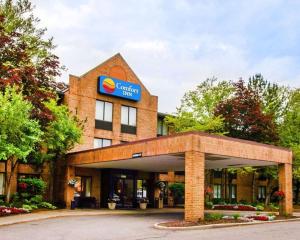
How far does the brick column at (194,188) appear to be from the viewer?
21.2 metres

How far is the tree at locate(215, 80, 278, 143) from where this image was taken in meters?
41.6

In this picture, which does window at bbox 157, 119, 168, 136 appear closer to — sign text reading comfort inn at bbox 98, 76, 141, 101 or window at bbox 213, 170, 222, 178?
sign text reading comfort inn at bbox 98, 76, 141, 101

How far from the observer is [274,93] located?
48.1m

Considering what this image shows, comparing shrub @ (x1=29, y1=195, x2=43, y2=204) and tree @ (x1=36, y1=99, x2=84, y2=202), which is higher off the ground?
tree @ (x1=36, y1=99, x2=84, y2=202)

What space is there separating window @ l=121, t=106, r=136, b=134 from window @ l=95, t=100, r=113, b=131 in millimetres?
1406

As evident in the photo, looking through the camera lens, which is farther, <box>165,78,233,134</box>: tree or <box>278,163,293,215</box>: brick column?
<box>165,78,233,134</box>: tree

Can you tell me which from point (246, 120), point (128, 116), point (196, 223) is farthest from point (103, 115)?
point (196, 223)

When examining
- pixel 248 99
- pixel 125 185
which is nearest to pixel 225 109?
pixel 248 99

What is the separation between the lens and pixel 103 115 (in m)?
39.3

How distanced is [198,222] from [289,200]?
366 inches

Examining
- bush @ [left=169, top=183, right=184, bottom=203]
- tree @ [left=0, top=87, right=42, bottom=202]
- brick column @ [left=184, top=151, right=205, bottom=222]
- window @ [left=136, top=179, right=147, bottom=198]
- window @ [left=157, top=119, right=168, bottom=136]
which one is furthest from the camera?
window @ [left=157, top=119, right=168, bottom=136]

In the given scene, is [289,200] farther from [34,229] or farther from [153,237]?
[34,229]

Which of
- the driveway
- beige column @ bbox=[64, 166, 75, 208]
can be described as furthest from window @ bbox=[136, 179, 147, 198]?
the driveway

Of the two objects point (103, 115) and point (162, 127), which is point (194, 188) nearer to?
point (103, 115)
